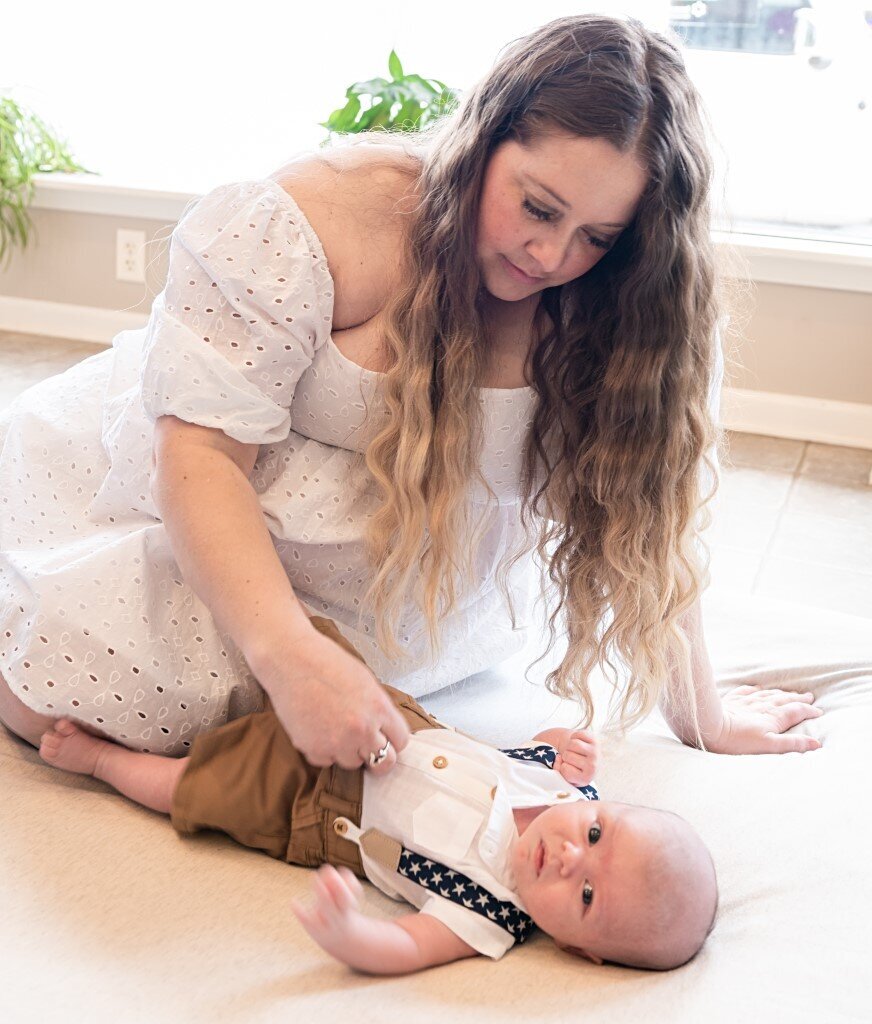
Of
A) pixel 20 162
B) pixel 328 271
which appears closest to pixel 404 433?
pixel 328 271

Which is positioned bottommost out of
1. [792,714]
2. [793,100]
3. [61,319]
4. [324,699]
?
[61,319]

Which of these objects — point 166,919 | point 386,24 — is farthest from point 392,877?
point 386,24

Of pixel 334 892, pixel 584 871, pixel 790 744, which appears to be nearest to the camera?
pixel 334 892

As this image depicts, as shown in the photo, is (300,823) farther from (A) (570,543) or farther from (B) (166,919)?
(A) (570,543)

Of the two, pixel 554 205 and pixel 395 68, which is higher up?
pixel 554 205

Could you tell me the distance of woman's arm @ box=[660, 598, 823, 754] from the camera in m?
1.50

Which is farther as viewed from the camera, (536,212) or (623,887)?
(536,212)

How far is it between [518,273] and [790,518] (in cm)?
162

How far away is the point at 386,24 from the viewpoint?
3539 millimetres

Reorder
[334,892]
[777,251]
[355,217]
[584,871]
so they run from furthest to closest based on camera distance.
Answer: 1. [777,251]
2. [355,217]
3. [584,871]
4. [334,892]

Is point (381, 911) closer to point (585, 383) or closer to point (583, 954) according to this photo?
point (583, 954)

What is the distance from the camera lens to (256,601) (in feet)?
3.73

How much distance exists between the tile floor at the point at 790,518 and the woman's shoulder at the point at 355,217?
0.98m

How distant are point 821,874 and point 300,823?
511mm
